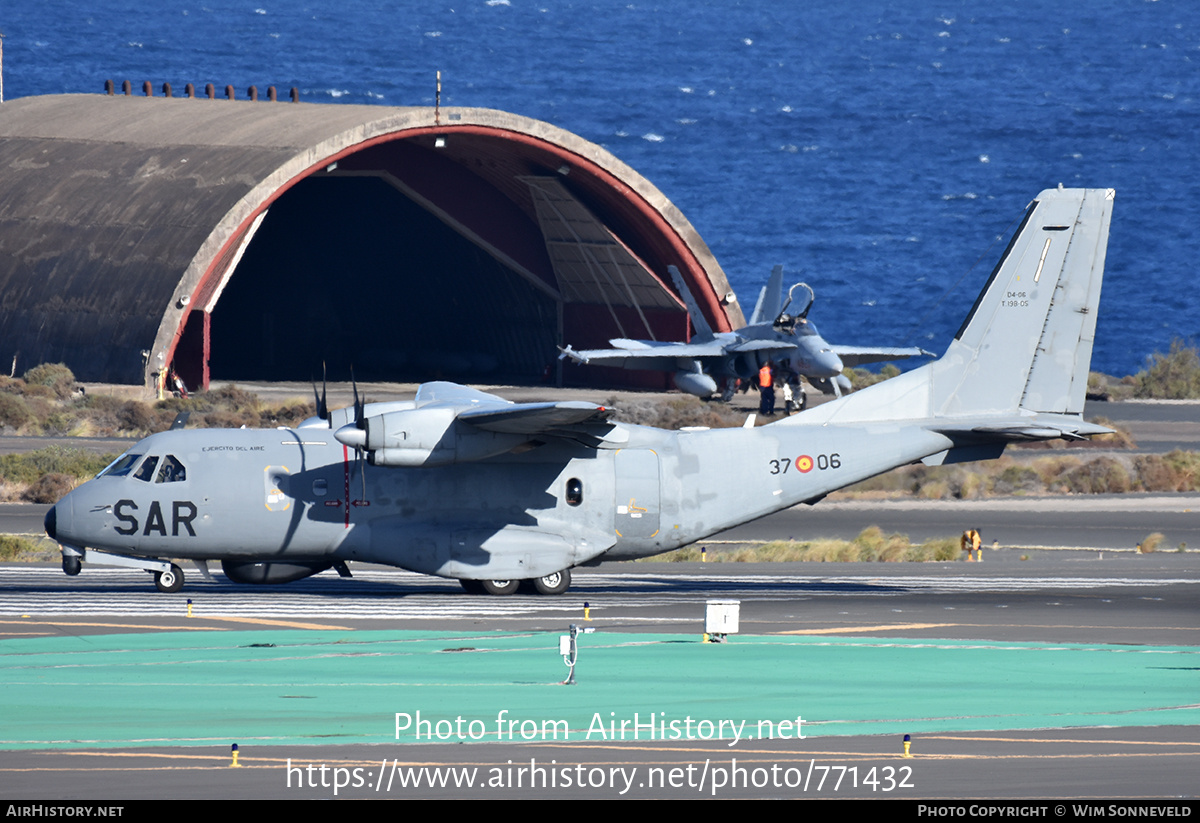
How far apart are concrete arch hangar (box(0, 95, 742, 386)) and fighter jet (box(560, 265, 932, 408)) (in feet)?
9.98

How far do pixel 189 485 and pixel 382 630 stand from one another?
517 centimetres

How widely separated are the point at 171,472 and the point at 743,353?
3672 cm

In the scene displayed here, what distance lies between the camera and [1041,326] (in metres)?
27.8

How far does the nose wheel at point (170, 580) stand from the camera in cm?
2669

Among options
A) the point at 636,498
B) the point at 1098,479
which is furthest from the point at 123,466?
the point at 1098,479

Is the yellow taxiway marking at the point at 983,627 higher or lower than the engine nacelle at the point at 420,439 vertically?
lower

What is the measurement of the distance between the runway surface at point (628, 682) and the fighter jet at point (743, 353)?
2985 centimetres

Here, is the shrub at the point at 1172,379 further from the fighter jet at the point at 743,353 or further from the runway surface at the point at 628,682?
the runway surface at the point at 628,682

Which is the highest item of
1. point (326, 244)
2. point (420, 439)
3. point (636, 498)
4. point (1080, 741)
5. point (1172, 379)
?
point (420, 439)

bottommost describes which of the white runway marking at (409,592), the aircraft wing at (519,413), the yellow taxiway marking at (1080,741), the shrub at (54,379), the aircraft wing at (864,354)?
the shrub at (54,379)

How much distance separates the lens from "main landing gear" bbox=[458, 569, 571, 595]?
26797 millimetres

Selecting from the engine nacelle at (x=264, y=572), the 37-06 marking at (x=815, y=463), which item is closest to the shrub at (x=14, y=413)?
the engine nacelle at (x=264, y=572)

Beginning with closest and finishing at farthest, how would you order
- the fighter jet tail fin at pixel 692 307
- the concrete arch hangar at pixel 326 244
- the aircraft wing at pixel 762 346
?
1. the concrete arch hangar at pixel 326 244
2. the aircraft wing at pixel 762 346
3. the fighter jet tail fin at pixel 692 307

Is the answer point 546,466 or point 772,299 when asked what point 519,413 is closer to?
point 546,466
